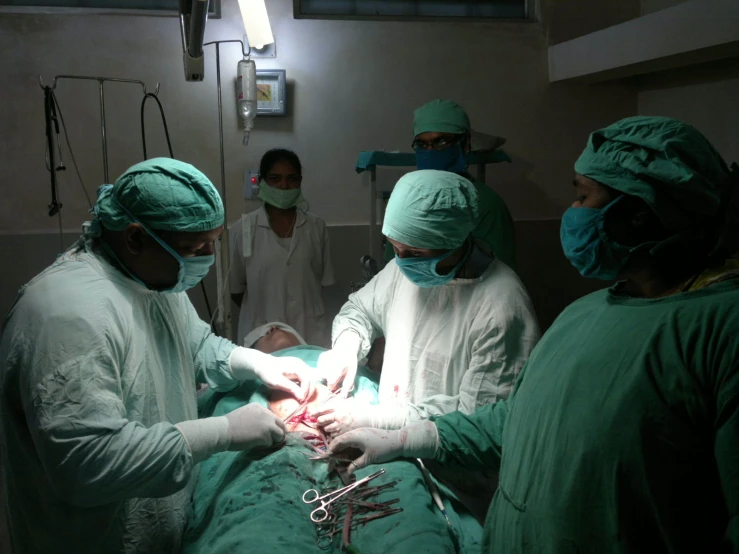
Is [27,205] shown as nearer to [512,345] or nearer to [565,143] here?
[512,345]

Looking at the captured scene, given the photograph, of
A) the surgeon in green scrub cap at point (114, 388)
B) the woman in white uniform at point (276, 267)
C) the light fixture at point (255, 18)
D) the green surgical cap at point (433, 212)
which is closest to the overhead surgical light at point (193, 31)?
the light fixture at point (255, 18)

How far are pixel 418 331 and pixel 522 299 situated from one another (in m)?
0.35

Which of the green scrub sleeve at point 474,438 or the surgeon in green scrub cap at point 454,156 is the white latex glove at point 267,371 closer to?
the green scrub sleeve at point 474,438

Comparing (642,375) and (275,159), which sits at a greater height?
(275,159)

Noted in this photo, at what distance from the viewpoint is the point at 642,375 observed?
39.1 inches

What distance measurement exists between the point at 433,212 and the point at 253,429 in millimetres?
794

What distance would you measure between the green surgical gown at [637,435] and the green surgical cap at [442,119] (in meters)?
1.83

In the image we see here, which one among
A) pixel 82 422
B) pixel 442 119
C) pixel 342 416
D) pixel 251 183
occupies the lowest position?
pixel 342 416

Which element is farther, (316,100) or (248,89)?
(316,100)

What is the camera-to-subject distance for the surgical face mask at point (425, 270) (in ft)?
6.00

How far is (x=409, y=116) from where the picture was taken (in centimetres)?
394

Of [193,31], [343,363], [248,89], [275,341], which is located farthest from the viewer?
[275,341]

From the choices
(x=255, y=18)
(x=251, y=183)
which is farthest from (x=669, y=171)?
(x=251, y=183)

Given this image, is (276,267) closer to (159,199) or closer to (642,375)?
(159,199)
